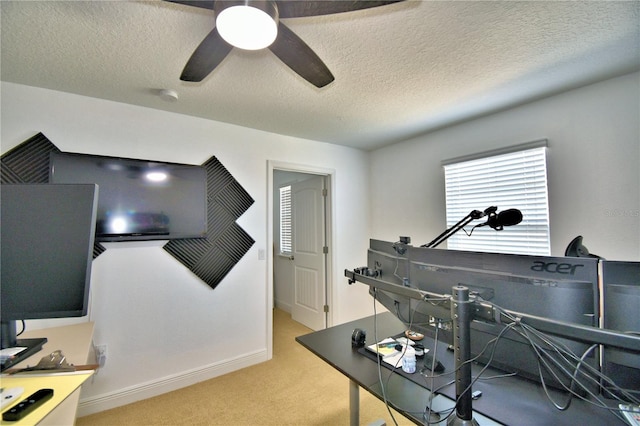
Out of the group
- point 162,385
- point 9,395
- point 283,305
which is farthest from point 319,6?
point 283,305

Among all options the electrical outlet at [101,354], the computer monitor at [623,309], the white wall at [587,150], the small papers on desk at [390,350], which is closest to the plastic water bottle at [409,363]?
the small papers on desk at [390,350]

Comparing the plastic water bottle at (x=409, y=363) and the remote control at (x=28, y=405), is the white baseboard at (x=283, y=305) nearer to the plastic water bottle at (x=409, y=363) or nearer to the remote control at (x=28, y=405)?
the plastic water bottle at (x=409, y=363)

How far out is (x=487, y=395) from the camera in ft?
3.25

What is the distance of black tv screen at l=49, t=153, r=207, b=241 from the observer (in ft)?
6.63

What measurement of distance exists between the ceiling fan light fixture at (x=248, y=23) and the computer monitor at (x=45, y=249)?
2.69 ft

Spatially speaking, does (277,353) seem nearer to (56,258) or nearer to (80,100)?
(56,258)

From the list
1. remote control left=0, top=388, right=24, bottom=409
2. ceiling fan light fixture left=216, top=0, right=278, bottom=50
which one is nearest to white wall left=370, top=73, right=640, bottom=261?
ceiling fan light fixture left=216, top=0, right=278, bottom=50

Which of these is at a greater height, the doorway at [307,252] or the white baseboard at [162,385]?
the doorway at [307,252]

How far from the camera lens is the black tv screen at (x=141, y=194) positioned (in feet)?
6.63

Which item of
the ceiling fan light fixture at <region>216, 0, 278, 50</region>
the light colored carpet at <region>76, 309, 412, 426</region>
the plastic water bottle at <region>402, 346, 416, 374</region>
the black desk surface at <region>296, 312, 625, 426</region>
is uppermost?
the ceiling fan light fixture at <region>216, 0, 278, 50</region>

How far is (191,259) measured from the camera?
2.46 m

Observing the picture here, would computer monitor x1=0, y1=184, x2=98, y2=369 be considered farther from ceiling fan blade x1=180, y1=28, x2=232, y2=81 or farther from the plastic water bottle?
the plastic water bottle

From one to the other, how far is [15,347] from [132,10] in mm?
1583

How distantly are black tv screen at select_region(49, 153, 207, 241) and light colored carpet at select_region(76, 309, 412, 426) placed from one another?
1.34 m
